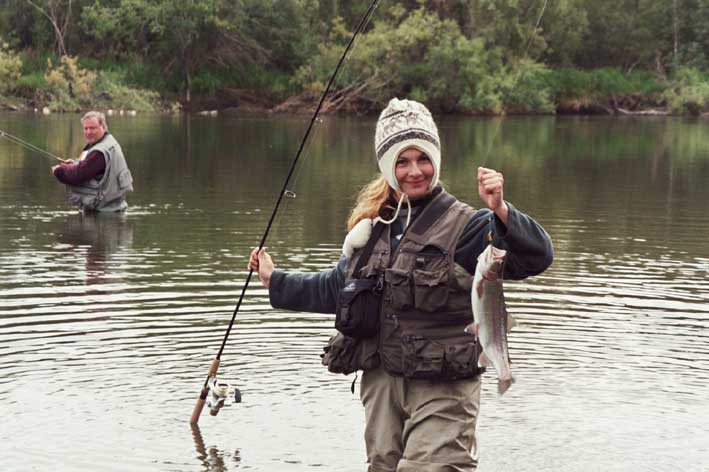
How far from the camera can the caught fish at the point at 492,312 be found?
13.2 feet

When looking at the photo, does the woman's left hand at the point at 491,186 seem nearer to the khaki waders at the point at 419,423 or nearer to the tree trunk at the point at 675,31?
the khaki waders at the point at 419,423

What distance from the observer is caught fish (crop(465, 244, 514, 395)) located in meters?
4.03

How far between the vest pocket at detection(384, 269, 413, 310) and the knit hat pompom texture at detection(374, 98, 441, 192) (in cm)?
32

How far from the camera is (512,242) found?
169 inches

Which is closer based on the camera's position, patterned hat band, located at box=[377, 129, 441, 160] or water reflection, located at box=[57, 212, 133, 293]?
patterned hat band, located at box=[377, 129, 441, 160]

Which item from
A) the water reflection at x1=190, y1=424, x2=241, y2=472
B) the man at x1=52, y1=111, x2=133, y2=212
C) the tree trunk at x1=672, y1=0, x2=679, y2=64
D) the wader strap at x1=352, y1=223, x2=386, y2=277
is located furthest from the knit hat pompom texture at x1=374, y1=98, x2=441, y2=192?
the tree trunk at x1=672, y1=0, x2=679, y2=64

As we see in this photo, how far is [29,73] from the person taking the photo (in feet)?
185

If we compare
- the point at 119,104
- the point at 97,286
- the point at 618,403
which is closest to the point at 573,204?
the point at 97,286

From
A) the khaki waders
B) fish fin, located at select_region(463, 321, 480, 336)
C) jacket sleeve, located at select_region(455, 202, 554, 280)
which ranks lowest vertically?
the khaki waders

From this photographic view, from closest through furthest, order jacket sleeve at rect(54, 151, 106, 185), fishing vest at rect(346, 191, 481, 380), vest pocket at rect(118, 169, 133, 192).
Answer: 1. fishing vest at rect(346, 191, 481, 380)
2. jacket sleeve at rect(54, 151, 106, 185)
3. vest pocket at rect(118, 169, 133, 192)

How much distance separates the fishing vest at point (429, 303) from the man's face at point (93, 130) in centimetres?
1171

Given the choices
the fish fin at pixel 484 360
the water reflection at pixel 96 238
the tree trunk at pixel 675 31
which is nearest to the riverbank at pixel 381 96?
the tree trunk at pixel 675 31

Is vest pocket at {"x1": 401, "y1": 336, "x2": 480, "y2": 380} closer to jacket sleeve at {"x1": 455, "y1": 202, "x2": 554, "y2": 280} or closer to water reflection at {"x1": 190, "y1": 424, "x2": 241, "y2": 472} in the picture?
jacket sleeve at {"x1": 455, "y1": 202, "x2": 554, "y2": 280}

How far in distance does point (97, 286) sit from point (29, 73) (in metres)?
47.6
